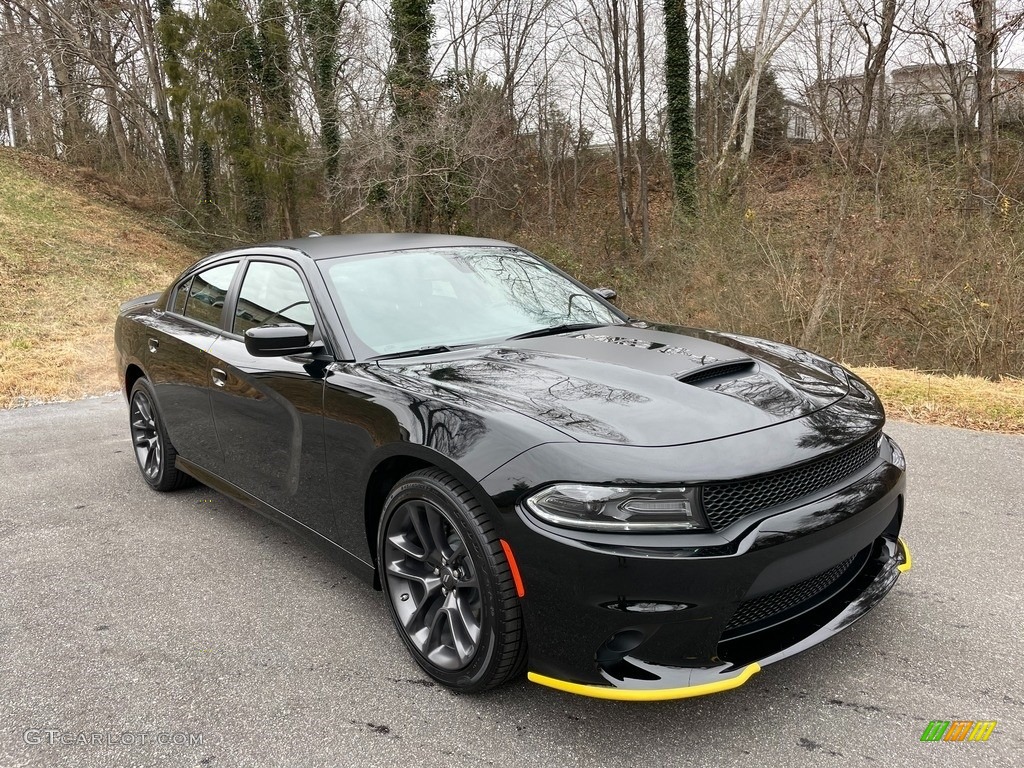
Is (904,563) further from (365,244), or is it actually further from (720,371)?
(365,244)

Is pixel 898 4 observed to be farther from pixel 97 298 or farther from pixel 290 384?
pixel 97 298

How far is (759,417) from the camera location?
8.02 feet

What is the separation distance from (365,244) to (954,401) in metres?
5.11

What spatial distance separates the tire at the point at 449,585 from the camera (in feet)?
7.65

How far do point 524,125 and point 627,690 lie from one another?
24.5 m

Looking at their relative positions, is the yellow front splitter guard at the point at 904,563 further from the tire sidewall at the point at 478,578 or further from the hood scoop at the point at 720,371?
the tire sidewall at the point at 478,578

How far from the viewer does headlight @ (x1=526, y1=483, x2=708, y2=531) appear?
7.06ft

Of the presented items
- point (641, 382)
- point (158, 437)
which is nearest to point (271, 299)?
point (158, 437)

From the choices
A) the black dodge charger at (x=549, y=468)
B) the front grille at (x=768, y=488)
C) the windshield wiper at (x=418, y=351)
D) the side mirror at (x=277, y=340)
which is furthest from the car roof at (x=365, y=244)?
the front grille at (x=768, y=488)

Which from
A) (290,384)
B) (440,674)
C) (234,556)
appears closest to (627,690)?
(440,674)

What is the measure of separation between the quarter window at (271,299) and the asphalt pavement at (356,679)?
1.18 metres

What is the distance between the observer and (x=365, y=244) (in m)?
3.84

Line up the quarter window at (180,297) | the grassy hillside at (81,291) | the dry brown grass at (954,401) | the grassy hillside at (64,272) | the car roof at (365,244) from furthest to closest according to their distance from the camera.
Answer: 1. the grassy hillside at (64,272)
2. the grassy hillside at (81,291)
3. the dry brown grass at (954,401)
4. the quarter window at (180,297)
5. the car roof at (365,244)

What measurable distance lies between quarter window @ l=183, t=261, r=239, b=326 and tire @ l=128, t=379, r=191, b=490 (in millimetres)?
663
